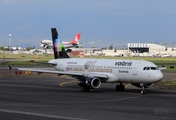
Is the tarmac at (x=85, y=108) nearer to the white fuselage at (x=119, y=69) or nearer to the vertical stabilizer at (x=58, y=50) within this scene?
the white fuselage at (x=119, y=69)

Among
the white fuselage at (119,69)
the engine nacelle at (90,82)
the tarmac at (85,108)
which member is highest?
the white fuselage at (119,69)

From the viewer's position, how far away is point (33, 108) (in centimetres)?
2839

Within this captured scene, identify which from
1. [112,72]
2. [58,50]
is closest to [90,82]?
[112,72]

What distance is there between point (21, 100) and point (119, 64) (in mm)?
14003

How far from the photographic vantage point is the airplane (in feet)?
135

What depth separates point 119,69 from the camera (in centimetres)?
4356

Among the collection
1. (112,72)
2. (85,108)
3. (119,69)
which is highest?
(119,69)

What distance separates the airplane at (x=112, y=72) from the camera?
135ft

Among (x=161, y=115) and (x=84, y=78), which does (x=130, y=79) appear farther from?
(x=161, y=115)

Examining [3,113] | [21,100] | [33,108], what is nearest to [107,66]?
[21,100]

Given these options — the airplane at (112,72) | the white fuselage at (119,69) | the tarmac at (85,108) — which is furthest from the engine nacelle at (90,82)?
the tarmac at (85,108)

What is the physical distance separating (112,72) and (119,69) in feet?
3.40

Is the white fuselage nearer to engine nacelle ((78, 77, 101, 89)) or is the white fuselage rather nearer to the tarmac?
engine nacelle ((78, 77, 101, 89))

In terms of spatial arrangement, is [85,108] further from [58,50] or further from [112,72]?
[58,50]
